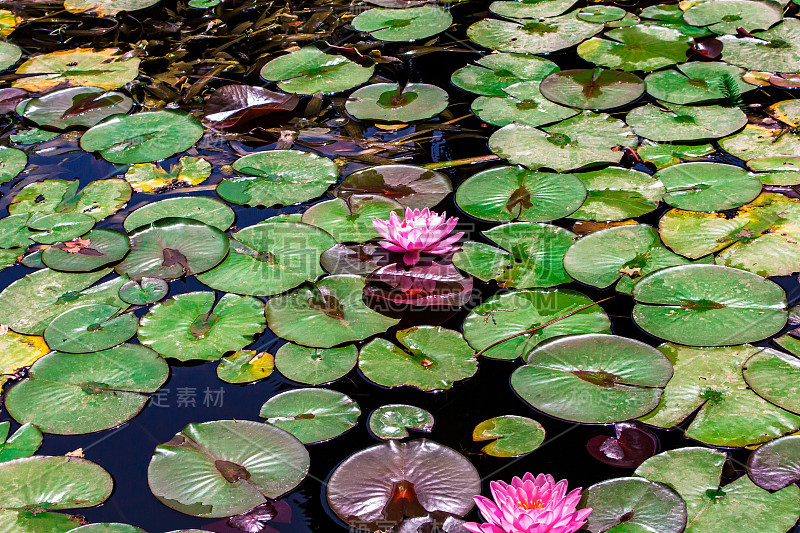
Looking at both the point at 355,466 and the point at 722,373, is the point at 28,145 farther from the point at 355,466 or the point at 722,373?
the point at 722,373

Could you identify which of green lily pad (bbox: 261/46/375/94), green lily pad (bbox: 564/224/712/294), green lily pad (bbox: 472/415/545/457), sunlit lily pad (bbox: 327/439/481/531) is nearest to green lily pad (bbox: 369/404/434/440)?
sunlit lily pad (bbox: 327/439/481/531)

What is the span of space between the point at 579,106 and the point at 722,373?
5.74ft

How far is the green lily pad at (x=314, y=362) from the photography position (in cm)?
209

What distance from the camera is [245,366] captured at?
2154mm

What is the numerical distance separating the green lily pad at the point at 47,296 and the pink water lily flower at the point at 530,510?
1541 mm

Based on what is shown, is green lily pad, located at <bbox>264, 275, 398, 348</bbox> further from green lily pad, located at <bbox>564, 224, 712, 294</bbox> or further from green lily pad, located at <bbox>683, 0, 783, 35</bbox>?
green lily pad, located at <bbox>683, 0, 783, 35</bbox>

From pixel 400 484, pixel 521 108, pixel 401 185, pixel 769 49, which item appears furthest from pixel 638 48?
pixel 400 484

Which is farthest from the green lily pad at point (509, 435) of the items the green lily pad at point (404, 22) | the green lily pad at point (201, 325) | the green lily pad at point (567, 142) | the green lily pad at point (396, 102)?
the green lily pad at point (404, 22)

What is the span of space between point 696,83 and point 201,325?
2818 mm

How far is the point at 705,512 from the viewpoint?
1657 mm

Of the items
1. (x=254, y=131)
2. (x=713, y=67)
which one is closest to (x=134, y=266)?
(x=254, y=131)

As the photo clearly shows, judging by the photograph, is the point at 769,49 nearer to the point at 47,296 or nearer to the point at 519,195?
the point at 519,195

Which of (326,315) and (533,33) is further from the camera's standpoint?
(533,33)

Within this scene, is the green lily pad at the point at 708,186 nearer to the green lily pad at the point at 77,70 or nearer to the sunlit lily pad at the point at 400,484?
the sunlit lily pad at the point at 400,484
